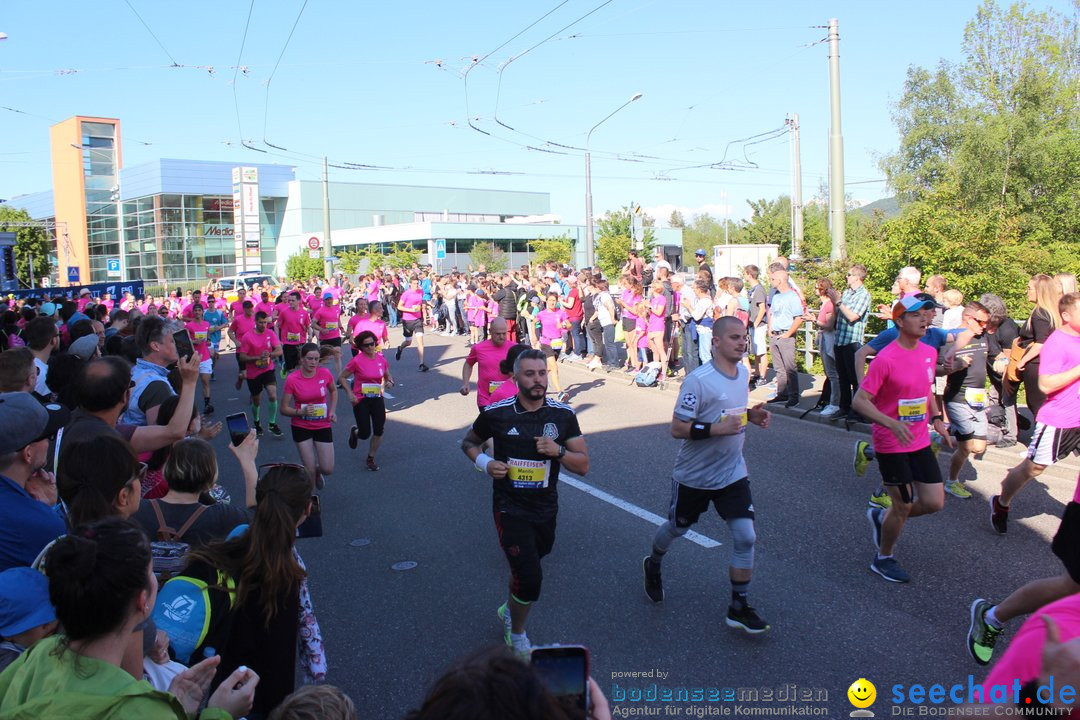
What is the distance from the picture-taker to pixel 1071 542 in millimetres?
3725

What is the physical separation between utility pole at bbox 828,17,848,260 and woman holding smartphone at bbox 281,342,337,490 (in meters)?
10.7

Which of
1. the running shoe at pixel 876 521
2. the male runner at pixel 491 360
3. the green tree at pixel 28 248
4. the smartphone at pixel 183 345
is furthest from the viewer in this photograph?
the green tree at pixel 28 248

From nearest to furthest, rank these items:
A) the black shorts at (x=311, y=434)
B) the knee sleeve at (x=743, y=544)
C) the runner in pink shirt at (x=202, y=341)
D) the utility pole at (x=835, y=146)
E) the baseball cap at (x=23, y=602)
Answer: the baseball cap at (x=23, y=602) < the knee sleeve at (x=743, y=544) < the black shorts at (x=311, y=434) < the runner in pink shirt at (x=202, y=341) < the utility pole at (x=835, y=146)

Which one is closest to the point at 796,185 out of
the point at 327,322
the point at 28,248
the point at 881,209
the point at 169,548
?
the point at 881,209

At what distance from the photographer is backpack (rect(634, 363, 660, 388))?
14617 millimetres

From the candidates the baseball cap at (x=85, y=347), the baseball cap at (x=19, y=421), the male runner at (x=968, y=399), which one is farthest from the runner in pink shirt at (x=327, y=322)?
the baseball cap at (x=19, y=421)

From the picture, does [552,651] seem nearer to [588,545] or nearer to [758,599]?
[758,599]

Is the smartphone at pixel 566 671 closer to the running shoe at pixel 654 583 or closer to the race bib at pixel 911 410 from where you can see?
the running shoe at pixel 654 583

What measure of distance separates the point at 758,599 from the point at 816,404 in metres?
6.63

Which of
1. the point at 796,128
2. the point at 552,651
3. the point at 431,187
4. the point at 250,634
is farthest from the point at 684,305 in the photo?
the point at 431,187

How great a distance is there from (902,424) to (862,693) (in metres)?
1.92

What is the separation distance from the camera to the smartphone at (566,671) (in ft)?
5.84

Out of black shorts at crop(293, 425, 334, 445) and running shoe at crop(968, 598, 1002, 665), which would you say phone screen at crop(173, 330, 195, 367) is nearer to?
black shorts at crop(293, 425, 334, 445)

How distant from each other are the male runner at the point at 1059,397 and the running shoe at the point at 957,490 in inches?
55.1
